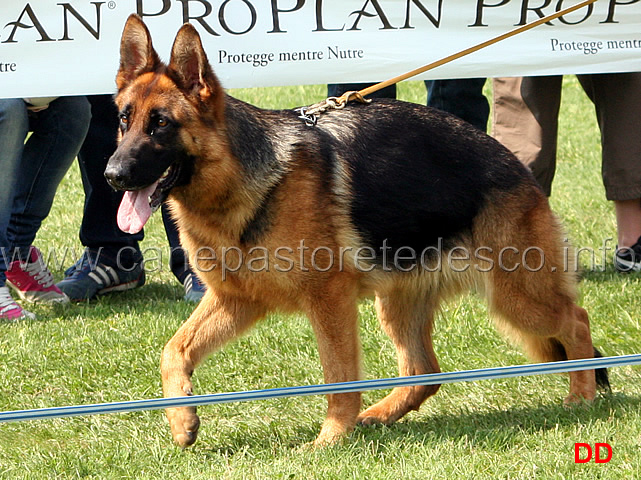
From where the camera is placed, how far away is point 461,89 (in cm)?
584

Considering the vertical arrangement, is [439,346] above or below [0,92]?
below

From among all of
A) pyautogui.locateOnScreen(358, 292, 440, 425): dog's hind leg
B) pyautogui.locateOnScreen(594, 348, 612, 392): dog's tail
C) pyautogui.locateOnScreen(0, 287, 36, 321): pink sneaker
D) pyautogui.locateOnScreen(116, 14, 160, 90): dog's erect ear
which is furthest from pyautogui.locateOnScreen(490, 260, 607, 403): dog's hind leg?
pyautogui.locateOnScreen(0, 287, 36, 321): pink sneaker

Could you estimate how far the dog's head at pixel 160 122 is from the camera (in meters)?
3.19

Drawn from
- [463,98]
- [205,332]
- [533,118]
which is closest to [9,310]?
[205,332]

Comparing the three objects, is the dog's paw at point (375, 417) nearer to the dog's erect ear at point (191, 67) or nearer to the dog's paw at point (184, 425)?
the dog's paw at point (184, 425)

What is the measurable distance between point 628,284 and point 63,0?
12.0 feet

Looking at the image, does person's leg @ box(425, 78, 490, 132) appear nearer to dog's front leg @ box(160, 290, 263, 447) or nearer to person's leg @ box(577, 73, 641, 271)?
person's leg @ box(577, 73, 641, 271)

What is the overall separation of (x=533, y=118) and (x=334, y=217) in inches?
106

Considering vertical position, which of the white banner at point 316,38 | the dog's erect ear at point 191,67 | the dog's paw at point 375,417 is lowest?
the dog's paw at point 375,417

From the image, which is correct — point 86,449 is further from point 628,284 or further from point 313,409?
point 628,284

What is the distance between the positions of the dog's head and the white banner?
4.94 feet

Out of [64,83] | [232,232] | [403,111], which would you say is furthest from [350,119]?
[64,83]

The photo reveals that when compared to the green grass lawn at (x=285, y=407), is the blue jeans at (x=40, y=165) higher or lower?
higher

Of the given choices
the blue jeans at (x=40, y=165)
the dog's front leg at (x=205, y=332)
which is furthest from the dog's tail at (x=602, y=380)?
the blue jeans at (x=40, y=165)
